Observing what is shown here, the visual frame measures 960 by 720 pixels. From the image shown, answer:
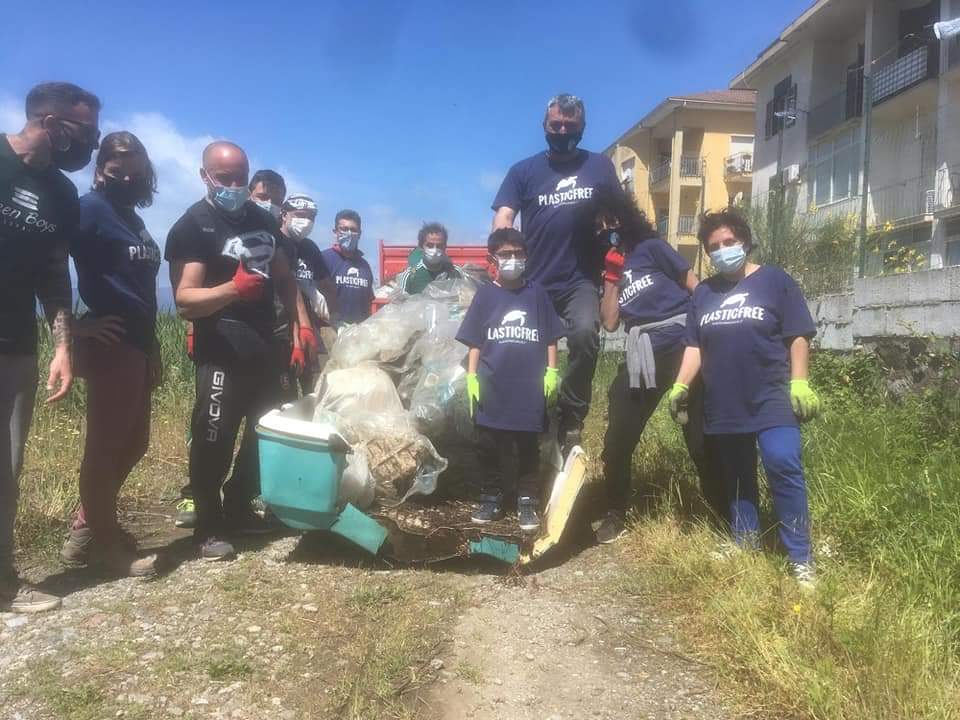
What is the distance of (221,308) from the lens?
307cm

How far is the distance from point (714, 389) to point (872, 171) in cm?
1571

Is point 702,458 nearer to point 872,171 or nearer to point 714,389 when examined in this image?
point 714,389

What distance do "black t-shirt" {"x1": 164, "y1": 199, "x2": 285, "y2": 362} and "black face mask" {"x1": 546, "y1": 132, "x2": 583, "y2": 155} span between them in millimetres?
1553

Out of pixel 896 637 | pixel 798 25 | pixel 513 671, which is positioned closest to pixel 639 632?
pixel 513 671

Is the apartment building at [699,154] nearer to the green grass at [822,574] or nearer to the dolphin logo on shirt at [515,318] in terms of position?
the green grass at [822,574]

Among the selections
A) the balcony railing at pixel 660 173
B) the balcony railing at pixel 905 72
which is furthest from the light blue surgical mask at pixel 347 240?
the balcony railing at pixel 660 173

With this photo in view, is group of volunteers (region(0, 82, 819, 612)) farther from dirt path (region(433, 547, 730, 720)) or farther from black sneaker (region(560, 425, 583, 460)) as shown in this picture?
dirt path (region(433, 547, 730, 720))

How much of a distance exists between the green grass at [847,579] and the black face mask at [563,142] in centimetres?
181

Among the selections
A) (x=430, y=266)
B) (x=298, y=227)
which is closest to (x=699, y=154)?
(x=430, y=266)

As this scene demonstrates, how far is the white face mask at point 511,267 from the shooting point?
3553 mm

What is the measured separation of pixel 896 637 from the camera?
7.22 feet

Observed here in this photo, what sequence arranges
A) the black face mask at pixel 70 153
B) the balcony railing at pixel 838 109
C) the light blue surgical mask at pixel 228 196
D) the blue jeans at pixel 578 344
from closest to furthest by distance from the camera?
the black face mask at pixel 70 153 < the light blue surgical mask at pixel 228 196 < the blue jeans at pixel 578 344 < the balcony railing at pixel 838 109

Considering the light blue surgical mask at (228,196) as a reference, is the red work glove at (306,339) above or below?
below

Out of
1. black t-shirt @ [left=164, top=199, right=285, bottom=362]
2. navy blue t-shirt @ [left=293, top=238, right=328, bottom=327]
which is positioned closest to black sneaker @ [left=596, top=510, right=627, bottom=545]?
black t-shirt @ [left=164, top=199, right=285, bottom=362]
